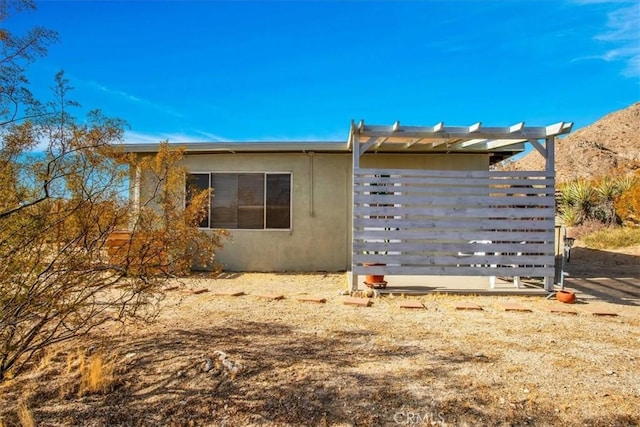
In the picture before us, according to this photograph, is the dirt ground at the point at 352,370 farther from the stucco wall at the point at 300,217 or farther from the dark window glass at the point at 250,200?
the dark window glass at the point at 250,200

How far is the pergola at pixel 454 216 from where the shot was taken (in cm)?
625

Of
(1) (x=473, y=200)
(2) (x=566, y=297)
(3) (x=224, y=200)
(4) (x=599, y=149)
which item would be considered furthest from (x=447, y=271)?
(4) (x=599, y=149)

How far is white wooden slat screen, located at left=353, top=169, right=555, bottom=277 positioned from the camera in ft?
20.5

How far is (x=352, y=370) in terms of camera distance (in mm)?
3182

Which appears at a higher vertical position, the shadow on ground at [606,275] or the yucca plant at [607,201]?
the yucca plant at [607,201]

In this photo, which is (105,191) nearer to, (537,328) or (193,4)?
(537,328)

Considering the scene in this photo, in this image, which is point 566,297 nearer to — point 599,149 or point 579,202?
point 579,202

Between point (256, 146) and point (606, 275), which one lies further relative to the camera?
point (606, 275)

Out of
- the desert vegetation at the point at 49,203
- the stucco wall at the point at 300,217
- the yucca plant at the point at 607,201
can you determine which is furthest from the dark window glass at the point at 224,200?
the yucca plant at the point at 607,201

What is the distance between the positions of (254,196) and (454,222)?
4.34 metres

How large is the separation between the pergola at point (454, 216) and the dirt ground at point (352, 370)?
1045 mm

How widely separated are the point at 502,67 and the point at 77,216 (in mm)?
13148

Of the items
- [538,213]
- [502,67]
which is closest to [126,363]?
[538,213]

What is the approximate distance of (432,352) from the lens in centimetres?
364
